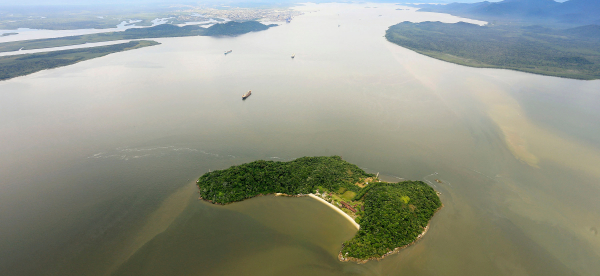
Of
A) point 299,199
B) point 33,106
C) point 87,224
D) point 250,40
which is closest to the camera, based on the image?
point 87,224

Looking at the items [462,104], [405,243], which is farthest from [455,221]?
[462,104]

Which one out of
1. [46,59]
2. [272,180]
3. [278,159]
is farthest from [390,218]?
[46,59]

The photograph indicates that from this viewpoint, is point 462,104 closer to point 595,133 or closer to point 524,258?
point 595,133

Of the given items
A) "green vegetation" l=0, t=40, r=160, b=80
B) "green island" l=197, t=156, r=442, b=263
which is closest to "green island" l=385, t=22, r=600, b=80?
"green island" l=197, t=156, r=442, b=263

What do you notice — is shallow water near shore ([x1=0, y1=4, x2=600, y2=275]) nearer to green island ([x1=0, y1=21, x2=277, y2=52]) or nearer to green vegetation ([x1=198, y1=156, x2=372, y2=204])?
green vegetation ([x1=198, y1=156, x2=372, y2=204])

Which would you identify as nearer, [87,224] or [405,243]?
[405,243]

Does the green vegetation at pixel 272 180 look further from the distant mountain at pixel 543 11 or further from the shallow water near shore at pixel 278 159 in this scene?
the distant mountain at pixel 543 11
